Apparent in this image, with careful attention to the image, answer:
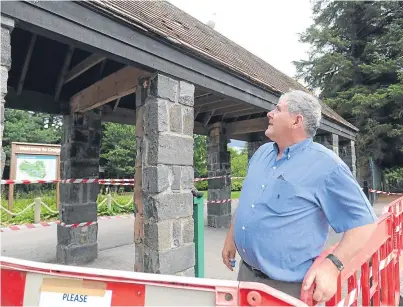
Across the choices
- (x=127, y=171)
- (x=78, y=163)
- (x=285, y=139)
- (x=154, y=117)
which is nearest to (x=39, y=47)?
(x=78, y=163)

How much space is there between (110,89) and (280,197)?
134 inches

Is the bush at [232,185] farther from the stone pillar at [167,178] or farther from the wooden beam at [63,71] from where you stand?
the stone pillar at [167,178]

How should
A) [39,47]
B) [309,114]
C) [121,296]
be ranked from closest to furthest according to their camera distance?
1. [121,296]
2. [309,114]
3. [39,47]

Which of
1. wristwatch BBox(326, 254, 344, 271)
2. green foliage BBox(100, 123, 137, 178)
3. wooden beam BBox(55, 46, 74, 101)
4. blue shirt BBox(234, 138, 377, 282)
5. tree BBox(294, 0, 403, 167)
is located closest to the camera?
wristwatch BBox(326, 254, 344, 271)

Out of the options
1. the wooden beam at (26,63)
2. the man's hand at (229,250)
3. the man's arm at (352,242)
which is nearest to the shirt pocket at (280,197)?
the man's arm at (352,242)

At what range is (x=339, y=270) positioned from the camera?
157cm

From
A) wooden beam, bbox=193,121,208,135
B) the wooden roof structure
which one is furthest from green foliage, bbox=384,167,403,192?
the wooden roof structure

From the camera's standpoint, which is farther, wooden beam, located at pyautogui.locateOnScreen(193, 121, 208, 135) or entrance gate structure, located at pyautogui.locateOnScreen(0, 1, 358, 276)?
wooden beam, located at pyautogui.locateOnScreen(193, 121, 208, 135)

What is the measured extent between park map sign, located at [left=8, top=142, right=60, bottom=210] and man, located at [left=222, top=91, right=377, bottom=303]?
10243 millimetres

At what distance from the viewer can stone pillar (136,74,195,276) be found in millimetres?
3562

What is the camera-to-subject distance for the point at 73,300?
4.92ft

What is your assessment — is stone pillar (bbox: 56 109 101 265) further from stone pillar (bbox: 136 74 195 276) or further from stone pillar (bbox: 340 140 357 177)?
stone pillar (bbox: 340 140 357 177)

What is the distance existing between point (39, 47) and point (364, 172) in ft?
54.2

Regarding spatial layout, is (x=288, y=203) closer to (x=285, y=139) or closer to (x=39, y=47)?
(x=285, y=139)
